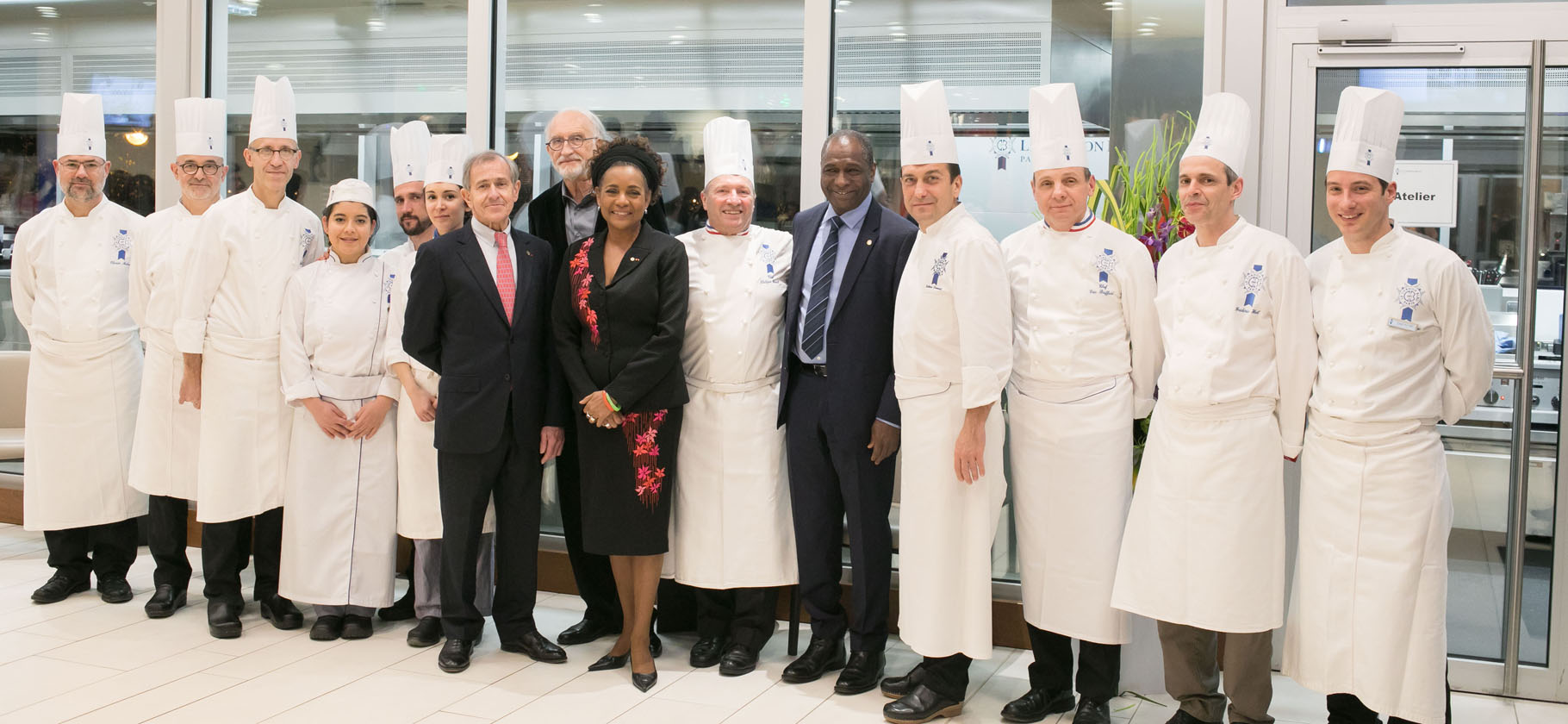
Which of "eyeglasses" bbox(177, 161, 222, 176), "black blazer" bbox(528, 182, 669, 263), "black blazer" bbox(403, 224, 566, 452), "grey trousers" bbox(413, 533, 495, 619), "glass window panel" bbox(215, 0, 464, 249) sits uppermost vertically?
"glass window panel" bbox(215, 0, 464, 249)

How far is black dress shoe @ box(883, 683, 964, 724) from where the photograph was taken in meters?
3.42

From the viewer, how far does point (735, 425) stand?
3.80 metres

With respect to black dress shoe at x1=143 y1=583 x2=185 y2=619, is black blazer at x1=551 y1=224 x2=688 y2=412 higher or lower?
higher

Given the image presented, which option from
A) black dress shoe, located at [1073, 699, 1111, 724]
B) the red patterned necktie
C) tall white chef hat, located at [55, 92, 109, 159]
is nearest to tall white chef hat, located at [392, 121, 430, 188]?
the red patterned necktie

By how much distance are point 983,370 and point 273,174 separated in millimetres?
2614

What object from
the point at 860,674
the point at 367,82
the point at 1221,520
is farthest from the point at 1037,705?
the point at 367,82

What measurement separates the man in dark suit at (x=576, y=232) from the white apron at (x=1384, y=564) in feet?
6.87

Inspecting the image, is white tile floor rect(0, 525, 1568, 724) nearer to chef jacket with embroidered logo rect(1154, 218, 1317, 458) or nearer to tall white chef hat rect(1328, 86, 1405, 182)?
chef jacket with embroidered logo rect(1154, 218, 1317, 458)

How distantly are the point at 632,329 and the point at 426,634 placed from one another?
52.0 inches

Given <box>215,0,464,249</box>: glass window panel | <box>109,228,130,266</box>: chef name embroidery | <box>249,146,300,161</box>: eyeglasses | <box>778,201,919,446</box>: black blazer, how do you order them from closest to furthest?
<box>778,201,919,446</box>: black blazer
<box>249,146,300,161</box>: eyeglasses
<box>109,228,130,266</box>: chef name embroidery
<box>215,0,464,249</box>: glass window panel

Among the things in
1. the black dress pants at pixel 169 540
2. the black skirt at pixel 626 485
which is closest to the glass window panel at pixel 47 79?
the black dress pants at pixel 169 540

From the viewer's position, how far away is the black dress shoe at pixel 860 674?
365cm

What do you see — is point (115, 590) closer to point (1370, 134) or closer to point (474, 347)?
point (474, 347)

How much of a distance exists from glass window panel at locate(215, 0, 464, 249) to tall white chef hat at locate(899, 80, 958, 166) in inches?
93.1
